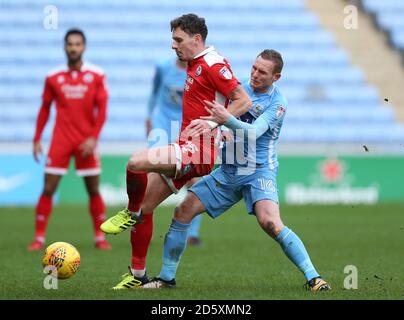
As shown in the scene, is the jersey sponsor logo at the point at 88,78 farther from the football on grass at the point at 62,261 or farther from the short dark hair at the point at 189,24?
the football on grass at the point at 62,261

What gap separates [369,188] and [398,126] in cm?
292

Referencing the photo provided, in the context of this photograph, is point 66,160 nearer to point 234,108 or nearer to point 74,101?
point 74,101

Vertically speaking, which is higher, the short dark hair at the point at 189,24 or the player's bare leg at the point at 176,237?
the short dark hair at the point at 189,24

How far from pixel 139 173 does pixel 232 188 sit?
87 centimetres

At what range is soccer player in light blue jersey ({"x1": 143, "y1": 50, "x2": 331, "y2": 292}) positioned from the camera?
6.93 m

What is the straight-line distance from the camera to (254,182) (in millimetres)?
7055

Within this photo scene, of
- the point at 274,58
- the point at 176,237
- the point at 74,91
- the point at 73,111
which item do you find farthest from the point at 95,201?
the point at 274,58

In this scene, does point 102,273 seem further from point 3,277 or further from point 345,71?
point 345,71

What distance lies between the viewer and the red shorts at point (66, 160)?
1064cm

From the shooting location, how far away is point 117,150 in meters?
16.1

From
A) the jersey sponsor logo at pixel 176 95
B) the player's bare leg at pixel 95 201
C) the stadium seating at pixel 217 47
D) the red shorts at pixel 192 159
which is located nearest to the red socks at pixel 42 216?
the player's bare leg at pixel 95 201

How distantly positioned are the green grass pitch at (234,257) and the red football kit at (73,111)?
1.04m

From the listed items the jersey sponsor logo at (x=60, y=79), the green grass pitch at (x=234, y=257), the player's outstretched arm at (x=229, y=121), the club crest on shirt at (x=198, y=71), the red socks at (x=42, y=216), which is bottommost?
the green grass pitch at (x=234, y=257)
